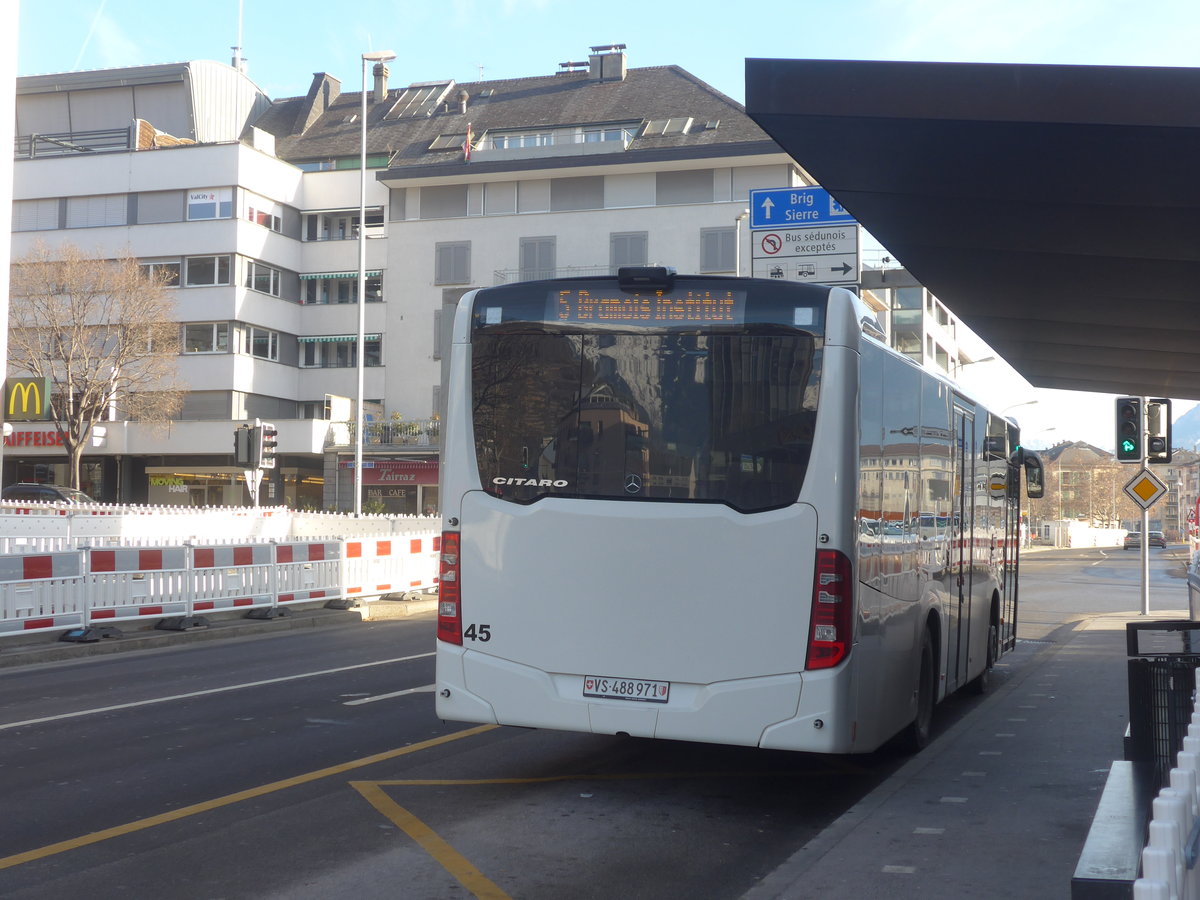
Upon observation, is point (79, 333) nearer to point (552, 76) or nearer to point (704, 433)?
point (552, 76)

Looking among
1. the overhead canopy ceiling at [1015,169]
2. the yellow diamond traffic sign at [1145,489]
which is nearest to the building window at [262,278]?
the yellow diamond traffic sign at [1145,489]

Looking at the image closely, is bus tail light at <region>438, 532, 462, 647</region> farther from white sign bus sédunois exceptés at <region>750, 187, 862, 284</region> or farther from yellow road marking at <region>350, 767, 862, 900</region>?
white sign bus sédunois exceptés at <region>750, 187, 862, 284</region>

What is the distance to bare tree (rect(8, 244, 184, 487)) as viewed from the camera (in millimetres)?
50781

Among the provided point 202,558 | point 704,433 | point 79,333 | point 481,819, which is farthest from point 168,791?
point 79,333

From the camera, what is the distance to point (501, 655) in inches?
296

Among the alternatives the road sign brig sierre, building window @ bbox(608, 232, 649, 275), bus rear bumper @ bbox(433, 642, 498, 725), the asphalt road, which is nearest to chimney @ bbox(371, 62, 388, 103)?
building window @ bbox(608, 232, 649, 275)

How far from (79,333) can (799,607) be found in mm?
49190

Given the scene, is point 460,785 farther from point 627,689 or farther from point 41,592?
point 41,592

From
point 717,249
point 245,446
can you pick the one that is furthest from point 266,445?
point 717,249

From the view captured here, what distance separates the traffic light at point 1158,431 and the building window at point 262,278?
145 ft

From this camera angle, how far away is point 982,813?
6988mm

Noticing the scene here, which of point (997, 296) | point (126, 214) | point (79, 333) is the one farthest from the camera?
point (126, 214)

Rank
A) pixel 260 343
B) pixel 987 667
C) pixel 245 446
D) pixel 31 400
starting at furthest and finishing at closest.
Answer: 1. pixel 260 343
2. pixel 31 400
3. pixel 245 446
4. pixel 987 667

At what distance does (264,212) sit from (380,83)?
45.2ft
